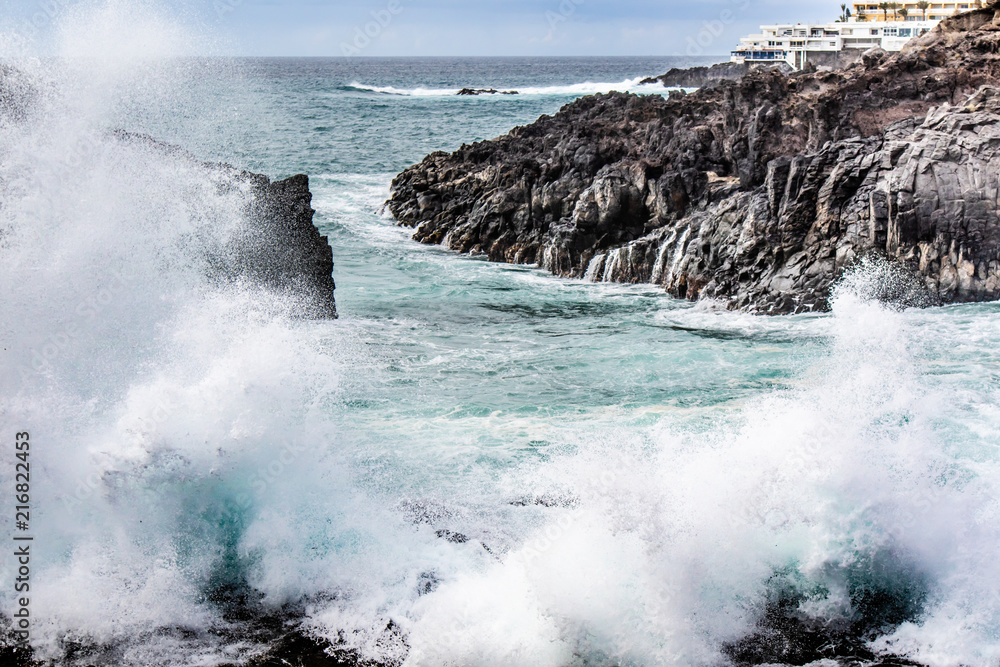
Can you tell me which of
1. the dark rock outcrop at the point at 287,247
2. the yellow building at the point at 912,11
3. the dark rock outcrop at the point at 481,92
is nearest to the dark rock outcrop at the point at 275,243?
the dark rock outcrop at the point at 287,247

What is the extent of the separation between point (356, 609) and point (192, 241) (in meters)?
8.31

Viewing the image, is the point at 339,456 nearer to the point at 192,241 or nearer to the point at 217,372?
the point at 217,372

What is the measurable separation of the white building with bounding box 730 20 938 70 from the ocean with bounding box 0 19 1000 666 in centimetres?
5936

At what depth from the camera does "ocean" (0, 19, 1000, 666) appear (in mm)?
7453

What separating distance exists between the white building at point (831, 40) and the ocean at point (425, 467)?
195ft

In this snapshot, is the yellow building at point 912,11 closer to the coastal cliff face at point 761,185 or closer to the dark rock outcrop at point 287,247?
the coastal cliff face at point 761,185

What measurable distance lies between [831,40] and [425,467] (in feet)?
253

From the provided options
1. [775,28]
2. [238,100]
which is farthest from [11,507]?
[775,28]

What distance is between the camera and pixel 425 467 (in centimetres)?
1048

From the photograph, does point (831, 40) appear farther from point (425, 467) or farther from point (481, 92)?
point (425, 467)

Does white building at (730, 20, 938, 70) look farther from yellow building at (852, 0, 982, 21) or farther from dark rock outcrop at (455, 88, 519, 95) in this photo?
dark rock outcrop at (455, 88, 519, 95)

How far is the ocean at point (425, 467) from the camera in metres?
7.45

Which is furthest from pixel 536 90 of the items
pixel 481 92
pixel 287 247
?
pixel 287 247

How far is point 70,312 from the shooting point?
1021 cm
